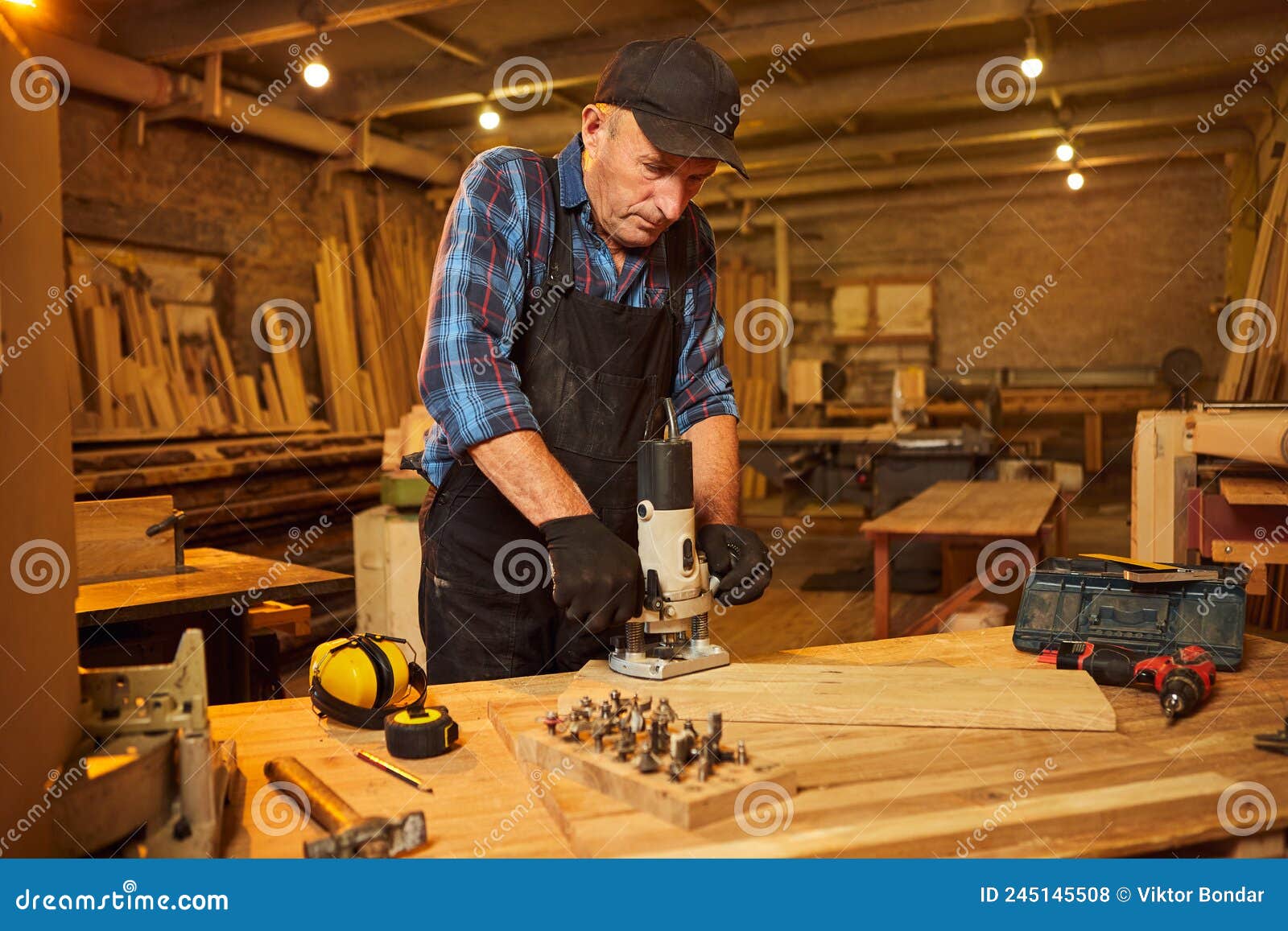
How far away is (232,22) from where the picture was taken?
237 inches

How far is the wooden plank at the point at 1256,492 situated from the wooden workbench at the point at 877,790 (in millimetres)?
1200

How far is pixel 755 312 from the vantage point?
11.8 metres

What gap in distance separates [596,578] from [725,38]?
587cm

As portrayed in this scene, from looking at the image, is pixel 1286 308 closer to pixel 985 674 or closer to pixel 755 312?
pixel 985 674

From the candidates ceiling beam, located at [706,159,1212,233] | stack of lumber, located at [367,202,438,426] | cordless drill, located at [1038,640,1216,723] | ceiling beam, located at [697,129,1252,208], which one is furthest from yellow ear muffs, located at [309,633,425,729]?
ceiling beam, located at [706,159,1212,233]

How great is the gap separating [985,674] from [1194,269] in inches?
436

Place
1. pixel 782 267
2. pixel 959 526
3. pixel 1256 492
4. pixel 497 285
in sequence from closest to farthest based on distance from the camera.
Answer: pixel 497 285
pixel 1256 492
pixel 959 526
pixel 782 267

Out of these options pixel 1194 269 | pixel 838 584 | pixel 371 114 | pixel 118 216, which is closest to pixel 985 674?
pixel 838 584

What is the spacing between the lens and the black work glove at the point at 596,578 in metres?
1.50

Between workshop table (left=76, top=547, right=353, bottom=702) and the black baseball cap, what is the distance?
1.85 meters

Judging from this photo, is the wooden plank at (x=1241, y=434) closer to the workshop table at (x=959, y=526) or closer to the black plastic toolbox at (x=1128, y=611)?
the black plastic toolbox at (x=1128, y=611)

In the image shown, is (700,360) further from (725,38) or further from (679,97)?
(725,38)

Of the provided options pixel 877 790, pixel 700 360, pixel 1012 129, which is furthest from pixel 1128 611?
pixel 1012 129

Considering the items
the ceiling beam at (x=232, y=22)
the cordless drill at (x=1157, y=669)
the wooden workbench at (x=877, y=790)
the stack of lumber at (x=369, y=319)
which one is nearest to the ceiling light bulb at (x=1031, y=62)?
the ceiling beam at (x=232, y=22)
